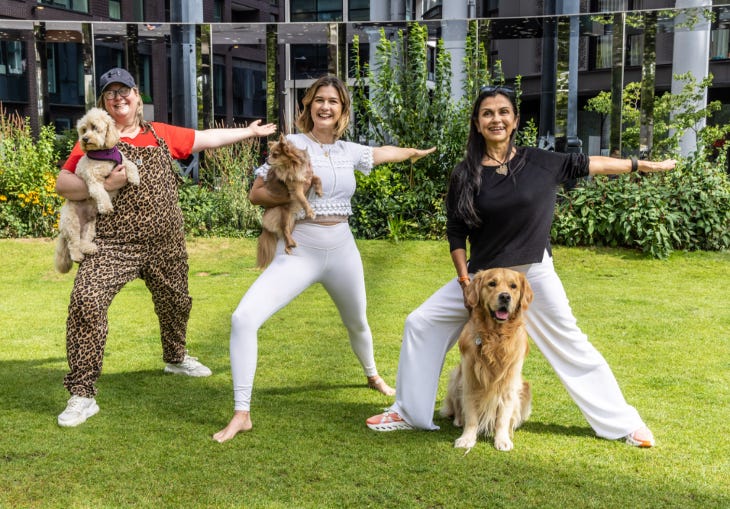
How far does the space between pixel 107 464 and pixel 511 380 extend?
2286 mm

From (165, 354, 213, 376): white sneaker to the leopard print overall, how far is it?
756 mm

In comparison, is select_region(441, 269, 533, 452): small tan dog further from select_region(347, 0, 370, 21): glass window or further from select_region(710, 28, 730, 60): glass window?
select_region(347, 0, 370, 21): glass window

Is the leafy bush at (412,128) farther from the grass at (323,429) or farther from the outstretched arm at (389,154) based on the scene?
the outstretched arm at (389,154)

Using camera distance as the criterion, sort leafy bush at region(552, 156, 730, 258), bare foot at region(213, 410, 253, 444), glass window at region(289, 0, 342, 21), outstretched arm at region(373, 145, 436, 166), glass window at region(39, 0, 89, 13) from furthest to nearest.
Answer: glass window at region(289, 0, 342, 21), glass window at region(39, 0, 89, 13), leafy bush at region(552, 156, 730, 258), outstretched arm at region(373, 145, 436, 166), bare foot at region(213, 410, 253, 444)

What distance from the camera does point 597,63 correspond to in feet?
90.7

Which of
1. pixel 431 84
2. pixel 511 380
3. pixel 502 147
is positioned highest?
pixel 431 84

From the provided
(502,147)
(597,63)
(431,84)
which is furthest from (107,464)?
(597,63)

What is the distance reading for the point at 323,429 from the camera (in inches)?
177

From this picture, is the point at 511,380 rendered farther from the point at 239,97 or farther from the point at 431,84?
the point at 239,97

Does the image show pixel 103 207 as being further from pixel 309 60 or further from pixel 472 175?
pixel 309 60

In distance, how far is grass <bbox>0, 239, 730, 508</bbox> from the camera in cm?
360

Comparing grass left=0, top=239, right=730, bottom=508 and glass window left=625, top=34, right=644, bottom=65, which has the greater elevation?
glass window left=625, top=34, right=644, bottom=65

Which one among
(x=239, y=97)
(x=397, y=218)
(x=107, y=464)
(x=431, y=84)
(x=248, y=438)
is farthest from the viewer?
(x=239, y=97)

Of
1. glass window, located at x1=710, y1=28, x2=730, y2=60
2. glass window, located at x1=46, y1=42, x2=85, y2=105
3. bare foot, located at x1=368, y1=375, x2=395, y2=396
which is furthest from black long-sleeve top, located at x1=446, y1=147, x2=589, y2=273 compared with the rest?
glass window, located at x1=46, y1=42, x2=85, y2=105
